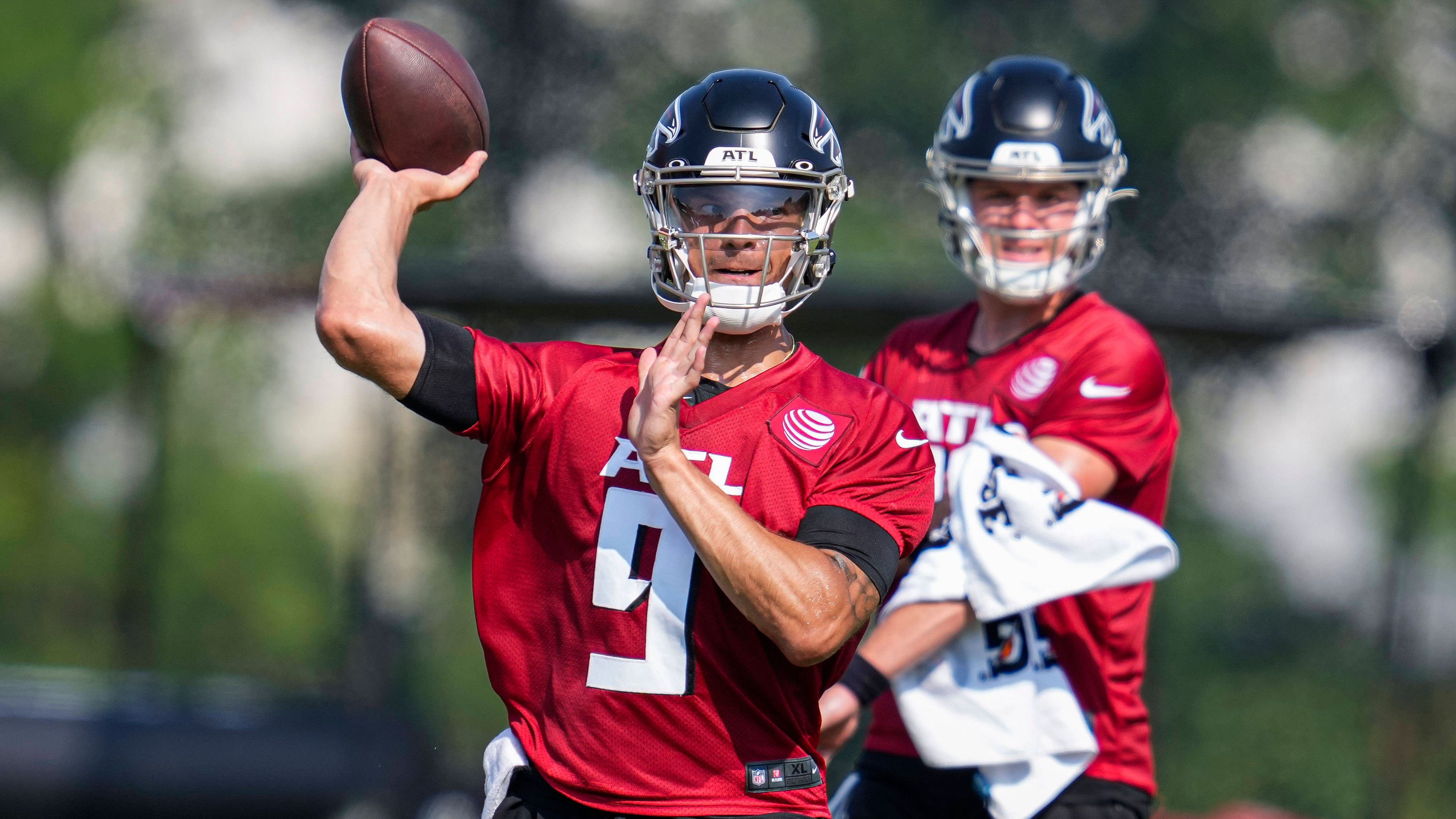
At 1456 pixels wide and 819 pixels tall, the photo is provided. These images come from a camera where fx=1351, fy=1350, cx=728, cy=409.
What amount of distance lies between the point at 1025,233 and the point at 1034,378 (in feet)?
1.17

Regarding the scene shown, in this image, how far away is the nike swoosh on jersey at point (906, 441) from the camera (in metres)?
2.42

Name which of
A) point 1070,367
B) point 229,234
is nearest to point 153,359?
point 229,234

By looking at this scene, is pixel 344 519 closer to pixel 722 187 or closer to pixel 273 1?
pixel 273 1

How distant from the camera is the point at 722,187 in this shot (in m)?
2.40

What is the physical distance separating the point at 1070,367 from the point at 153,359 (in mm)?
7292

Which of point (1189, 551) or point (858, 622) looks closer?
point (858, 622)

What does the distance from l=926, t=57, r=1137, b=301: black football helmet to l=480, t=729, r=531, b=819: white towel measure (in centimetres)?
165

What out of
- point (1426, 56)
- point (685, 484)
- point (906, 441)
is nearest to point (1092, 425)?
point (906, 441)

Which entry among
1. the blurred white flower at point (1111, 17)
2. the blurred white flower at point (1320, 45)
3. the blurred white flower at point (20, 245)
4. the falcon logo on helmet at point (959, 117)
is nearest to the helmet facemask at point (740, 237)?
the falcon logo on helmet at point (959, 117)

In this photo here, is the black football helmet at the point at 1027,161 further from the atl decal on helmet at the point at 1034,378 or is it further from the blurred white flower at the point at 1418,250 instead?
the blurred white flower at the point at 1418,250

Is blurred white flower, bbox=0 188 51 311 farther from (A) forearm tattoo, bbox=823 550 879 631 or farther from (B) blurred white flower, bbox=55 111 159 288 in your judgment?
(A) forearm tattoo, bbox=823 550 879 631

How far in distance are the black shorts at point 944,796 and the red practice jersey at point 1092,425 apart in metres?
0.03

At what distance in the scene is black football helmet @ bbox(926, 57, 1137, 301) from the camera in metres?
3.32

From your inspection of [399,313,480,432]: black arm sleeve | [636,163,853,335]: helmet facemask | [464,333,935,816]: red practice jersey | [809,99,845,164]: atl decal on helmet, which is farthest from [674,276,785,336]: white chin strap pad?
[399,313,480,432]: black arm sleeve
